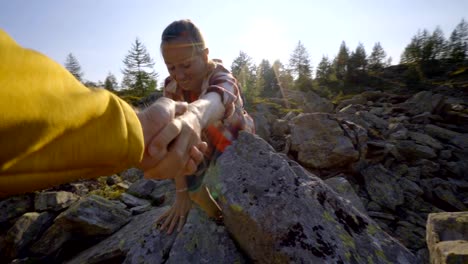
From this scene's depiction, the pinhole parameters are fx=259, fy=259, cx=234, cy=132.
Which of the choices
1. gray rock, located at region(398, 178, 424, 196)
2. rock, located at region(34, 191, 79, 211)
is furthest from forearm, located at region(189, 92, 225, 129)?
gray rock, located at region(398, 178, 424, 196)

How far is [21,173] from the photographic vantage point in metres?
0.93

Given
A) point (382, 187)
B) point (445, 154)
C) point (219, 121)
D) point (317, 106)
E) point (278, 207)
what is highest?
point (219, 121)

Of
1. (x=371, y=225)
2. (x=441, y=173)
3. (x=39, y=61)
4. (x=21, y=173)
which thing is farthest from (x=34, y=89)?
(x=441, y=173)

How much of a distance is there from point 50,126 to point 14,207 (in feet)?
35.5

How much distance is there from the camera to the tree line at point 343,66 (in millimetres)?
60531

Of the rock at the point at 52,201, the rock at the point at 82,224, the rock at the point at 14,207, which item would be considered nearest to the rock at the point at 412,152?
the rock at the point at 82,224

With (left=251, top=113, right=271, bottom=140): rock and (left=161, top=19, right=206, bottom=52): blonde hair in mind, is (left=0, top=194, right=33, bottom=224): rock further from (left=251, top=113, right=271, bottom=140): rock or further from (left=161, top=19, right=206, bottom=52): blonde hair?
(left=251, top=113, right=271, bottom=140): rock

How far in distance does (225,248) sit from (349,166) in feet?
28.3

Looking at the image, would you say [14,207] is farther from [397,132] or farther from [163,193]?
[397,132]

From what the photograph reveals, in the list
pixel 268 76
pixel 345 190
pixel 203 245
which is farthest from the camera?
pixel 268 76

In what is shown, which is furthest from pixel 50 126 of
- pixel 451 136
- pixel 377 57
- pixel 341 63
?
pixel 377 57

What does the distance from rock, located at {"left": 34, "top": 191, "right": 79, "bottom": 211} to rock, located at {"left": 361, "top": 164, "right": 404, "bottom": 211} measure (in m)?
11.4

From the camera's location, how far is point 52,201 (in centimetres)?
877

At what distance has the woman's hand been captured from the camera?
16.3 ft
